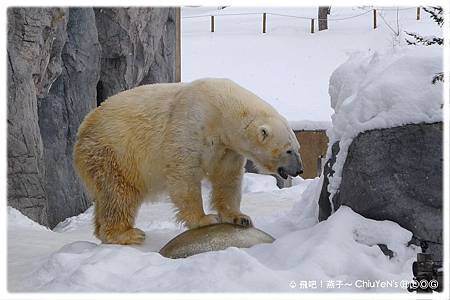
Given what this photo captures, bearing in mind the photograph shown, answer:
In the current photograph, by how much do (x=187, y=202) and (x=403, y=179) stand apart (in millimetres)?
1587

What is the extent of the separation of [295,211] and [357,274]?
210cm

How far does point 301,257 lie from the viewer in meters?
4.03

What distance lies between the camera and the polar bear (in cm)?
512

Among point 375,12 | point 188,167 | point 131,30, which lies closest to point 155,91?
point 188,167

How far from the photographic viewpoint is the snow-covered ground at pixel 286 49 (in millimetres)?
22969

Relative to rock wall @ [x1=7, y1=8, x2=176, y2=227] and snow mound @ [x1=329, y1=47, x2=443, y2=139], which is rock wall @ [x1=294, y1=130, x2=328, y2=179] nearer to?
rock wall @ [x1=7, y1=8, x2=176, y2=227]

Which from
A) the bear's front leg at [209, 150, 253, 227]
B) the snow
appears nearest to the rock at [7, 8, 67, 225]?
the snow

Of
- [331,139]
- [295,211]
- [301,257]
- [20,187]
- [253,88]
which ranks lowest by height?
[253,88]

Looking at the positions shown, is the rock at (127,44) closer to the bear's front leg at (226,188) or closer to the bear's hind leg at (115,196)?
the bear's hind leg at (115,196)

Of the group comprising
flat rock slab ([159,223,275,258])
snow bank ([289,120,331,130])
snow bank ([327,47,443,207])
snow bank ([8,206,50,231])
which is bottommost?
snow bank ([289,120,331,130])

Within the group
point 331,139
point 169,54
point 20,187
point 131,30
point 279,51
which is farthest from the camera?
point 279,51

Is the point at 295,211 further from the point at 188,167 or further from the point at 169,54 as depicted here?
the point at 169,54

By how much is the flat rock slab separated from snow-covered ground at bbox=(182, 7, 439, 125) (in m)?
14.8

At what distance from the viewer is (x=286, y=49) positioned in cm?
2734
